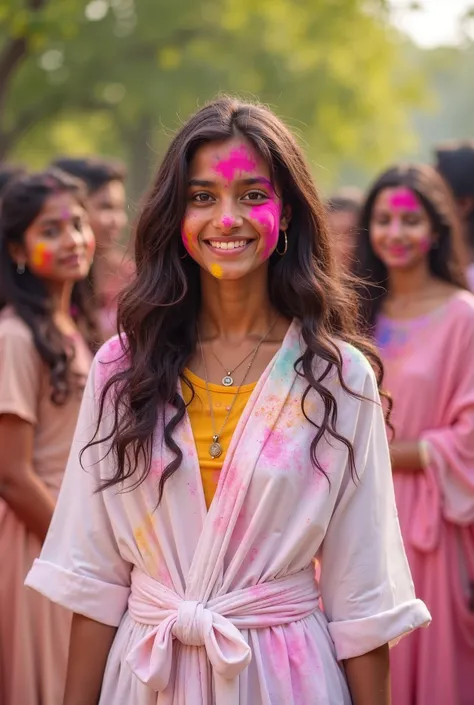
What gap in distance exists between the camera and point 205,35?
68.9 feet

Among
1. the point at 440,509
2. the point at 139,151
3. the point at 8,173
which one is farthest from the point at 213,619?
the point at 139,151

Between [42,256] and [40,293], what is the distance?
148 mm

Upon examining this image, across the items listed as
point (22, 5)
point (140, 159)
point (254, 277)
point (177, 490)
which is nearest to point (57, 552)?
point (177, 490)

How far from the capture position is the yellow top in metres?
2.80

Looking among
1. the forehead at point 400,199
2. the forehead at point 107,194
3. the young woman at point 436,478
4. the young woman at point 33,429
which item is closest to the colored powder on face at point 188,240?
the young woman at point 33,429

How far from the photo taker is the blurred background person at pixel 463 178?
6027 millimetres

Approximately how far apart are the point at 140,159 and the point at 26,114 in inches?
226

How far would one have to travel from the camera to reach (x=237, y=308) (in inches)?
119

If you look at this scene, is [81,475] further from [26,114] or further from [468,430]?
[26,114]

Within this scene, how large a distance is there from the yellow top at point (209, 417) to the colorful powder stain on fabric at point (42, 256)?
170cm

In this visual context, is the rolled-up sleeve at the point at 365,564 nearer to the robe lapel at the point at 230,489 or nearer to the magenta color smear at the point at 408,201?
the robe lapel at the point at 230,489

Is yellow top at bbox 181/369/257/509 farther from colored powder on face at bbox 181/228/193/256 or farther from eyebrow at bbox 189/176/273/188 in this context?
eyebrow at bbox 189/176/273/188

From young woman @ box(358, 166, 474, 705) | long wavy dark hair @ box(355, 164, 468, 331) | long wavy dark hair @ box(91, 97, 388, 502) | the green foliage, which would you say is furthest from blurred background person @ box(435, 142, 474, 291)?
the green foliage

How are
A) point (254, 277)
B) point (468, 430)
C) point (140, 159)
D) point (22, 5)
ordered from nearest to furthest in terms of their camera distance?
point (254, 277)
point (468, 430)
point (22, 5)
point (140, 159)
